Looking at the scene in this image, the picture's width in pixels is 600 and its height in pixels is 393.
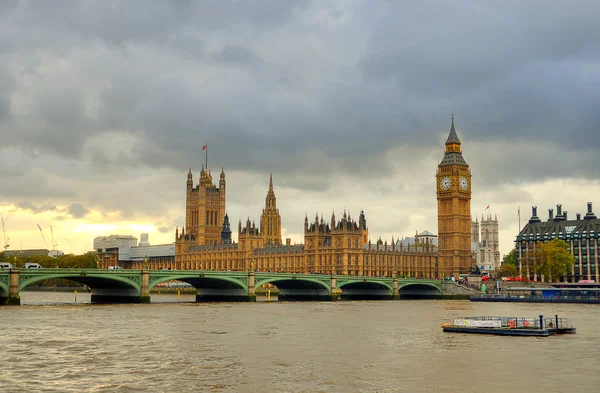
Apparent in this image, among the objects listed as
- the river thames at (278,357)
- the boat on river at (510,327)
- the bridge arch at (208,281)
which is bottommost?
the river thames at (278,357)

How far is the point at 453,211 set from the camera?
17512 centimetres

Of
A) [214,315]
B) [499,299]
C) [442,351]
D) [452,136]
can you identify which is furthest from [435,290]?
[442,351]

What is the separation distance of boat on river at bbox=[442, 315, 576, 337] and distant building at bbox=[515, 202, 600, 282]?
100228mm

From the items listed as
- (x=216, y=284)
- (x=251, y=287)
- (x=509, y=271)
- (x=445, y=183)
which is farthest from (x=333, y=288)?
(x=509, y=271)

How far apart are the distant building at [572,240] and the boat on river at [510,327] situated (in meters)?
100

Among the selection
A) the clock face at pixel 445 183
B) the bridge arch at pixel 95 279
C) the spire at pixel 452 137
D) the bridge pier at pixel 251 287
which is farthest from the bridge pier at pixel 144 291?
the spire at pixel 452 137

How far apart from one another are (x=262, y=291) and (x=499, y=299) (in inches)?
2075

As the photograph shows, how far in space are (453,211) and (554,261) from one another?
32134 millimetres

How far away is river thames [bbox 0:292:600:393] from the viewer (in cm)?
3509

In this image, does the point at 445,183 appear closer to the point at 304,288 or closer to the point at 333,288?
the point at 304,288

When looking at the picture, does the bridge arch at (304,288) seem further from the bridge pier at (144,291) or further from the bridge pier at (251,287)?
the bridge pier at (144,291)

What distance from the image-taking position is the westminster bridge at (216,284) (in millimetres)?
85250

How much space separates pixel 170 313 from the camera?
256 feet

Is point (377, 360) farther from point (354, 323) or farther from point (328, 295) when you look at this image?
→ point (328, 295)
